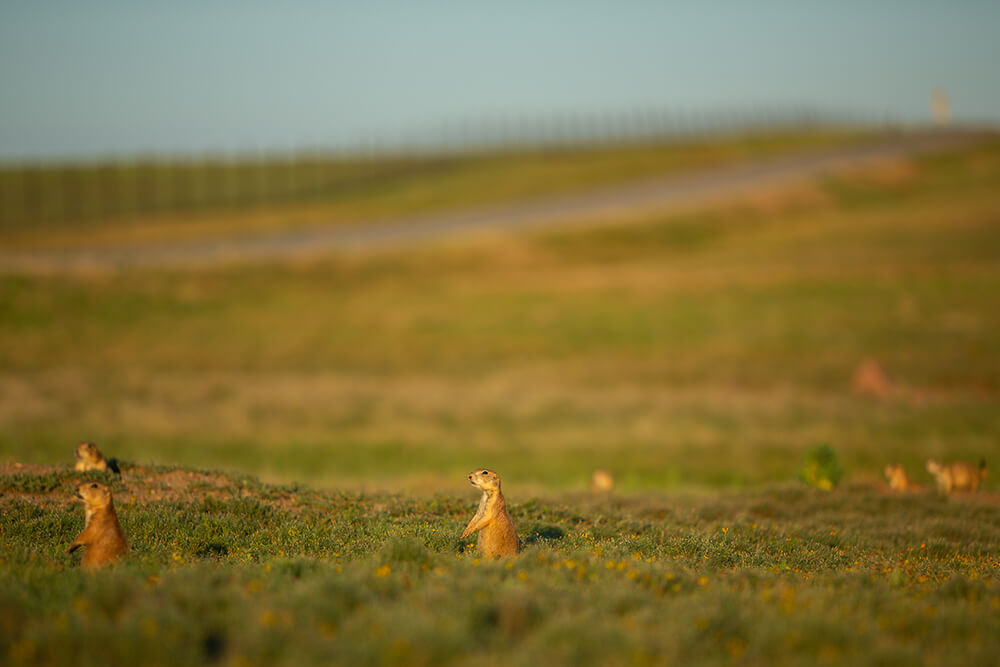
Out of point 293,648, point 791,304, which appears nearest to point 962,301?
point 791,304

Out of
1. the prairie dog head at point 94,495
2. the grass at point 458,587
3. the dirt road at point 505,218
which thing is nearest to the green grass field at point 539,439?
the grass at point 458,587

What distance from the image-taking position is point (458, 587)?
6418 mm

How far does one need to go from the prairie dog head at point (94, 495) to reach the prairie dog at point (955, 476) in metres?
12.8

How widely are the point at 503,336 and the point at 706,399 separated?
10.8 metres

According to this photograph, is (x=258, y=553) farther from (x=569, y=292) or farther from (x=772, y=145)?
(x=772, y=145)

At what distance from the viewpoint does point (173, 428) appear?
888 inches

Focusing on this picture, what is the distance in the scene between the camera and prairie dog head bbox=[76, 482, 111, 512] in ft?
24.4

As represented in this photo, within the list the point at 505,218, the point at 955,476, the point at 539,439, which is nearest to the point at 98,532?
the point at 955,476

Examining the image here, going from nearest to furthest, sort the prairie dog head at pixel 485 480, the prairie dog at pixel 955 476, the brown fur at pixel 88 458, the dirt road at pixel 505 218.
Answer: the prairie dog head at pixel 485 480
the brown fur at pixel 88 458
the prairie dog at pixel 955 476
the dirt road at pixel 505 218

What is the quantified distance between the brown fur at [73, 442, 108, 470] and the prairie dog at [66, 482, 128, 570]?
12.3 ft

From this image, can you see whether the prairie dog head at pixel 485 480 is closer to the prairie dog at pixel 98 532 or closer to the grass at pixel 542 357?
the prairie dog at pixel 98 532

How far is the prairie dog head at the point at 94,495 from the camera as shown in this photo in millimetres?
7430

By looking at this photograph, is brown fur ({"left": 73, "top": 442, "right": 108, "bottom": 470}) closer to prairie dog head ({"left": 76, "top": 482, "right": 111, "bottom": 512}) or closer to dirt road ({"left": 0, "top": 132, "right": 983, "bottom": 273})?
prairie dog head ({"left": 76, "top": 482, "right": 111, "bottom": 512})

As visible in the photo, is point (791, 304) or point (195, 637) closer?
point (195, 637)
